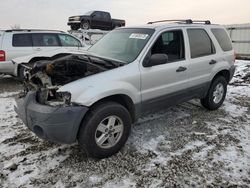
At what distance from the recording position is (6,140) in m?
Result: 4.23

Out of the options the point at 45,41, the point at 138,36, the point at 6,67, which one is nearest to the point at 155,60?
the point at 138,36

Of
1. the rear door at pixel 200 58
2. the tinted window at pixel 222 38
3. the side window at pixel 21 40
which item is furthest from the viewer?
the side window at pixel 21 40

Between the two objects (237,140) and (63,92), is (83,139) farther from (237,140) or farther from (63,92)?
(237,140)

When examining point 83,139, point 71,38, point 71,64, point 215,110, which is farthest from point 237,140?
point 71,38

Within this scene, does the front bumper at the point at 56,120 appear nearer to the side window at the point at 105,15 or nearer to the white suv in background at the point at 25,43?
the white suv in background at the point at 25,43

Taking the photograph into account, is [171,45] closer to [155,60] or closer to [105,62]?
[155,60]

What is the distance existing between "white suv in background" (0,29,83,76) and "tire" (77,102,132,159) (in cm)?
486

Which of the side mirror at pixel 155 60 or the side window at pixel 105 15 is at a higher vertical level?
the side window at pixel 105 15

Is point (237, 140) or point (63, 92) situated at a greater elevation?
point (63, 92)

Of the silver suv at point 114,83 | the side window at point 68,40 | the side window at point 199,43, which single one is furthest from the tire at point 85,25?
the side window at point 199,43

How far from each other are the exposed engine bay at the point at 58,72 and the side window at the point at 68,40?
20.0 feet

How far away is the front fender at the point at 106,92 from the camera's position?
321 cm

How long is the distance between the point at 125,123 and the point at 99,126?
433 mm

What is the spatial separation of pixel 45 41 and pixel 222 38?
614cm
